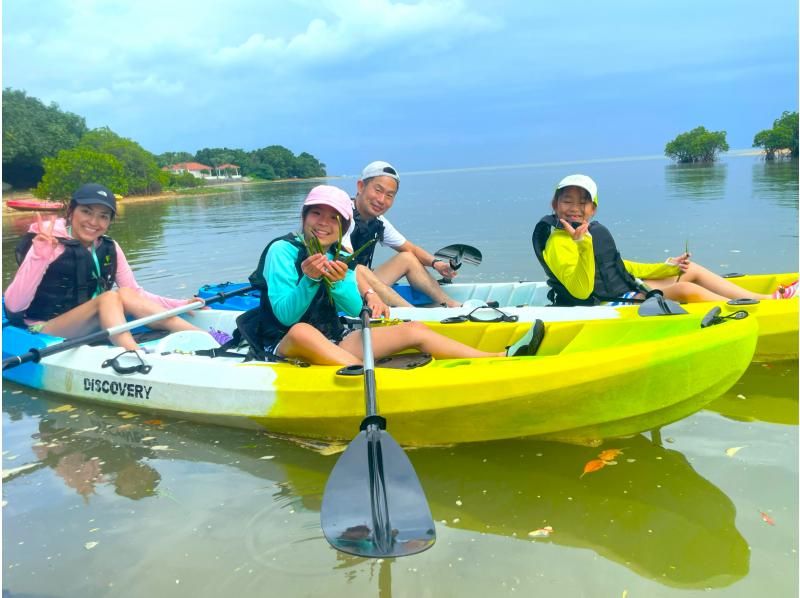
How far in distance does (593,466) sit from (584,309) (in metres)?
1.57

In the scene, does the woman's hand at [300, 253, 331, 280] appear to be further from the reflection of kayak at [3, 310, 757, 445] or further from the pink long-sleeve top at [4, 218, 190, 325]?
the pink long-sleeve top at [4, 218, 190, 325]

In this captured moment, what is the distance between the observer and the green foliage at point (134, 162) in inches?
1897

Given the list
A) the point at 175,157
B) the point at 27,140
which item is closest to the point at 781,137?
the point at 27,140

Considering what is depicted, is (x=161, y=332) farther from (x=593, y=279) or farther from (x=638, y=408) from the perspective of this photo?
(x=638, y=408)

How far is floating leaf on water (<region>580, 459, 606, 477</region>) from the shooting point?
9.08 feet

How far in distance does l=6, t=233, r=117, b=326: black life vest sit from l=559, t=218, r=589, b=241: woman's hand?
311cm

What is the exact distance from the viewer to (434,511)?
254 cm

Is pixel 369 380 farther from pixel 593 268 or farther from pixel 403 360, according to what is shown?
pixel 593 268

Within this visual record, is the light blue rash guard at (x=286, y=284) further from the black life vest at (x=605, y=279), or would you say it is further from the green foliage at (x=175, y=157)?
the green foliage at (x=175, y=157)

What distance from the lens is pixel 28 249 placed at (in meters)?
4.11

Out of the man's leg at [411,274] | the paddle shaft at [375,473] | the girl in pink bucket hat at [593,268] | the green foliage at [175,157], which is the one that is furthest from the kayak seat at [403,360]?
the green foliage at [175,157]

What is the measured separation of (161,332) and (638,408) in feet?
12.0

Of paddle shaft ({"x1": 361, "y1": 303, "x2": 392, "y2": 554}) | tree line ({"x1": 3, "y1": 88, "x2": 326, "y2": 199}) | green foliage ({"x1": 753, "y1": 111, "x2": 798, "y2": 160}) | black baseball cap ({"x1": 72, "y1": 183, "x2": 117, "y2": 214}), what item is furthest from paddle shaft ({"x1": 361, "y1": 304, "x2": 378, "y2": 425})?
green foliage ({"x1": 753, "y1": 111, "x2": 798, "y2": 160})

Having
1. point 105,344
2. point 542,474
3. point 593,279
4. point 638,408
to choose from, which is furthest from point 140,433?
point 593,279
